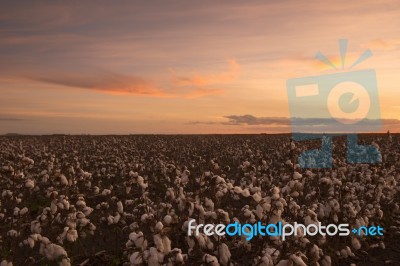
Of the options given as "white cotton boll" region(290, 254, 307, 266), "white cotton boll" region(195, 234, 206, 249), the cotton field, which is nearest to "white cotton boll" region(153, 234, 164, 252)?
the cotton field

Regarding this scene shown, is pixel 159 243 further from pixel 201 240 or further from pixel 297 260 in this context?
pixel 297 260

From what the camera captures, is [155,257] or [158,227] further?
[158,227]

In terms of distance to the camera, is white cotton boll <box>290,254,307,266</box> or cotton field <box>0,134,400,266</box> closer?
white cotton boll <box>290,254,307,266</box>

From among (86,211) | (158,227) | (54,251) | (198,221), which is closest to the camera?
(158,227)

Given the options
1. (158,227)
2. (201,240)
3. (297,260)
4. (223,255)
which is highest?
(158,227)

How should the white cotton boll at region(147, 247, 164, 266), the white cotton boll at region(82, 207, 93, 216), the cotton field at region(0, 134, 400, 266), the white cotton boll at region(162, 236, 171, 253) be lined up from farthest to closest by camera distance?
1. the white cotton boll at region(82, 207, 93, 216)
2. the cotton field at region(0, 134, 400, 266)
3. the white cotton boll at region(162, 236, 171, 253)
4. the white cotton boll at region(147, 247, 164, 266)

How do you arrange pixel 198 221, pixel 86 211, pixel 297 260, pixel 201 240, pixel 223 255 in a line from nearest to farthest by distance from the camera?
1. pixel 297 260
2. pixel 201 240
3. pixel 223 255
4. pixel 198 221
5. pixel 86 211

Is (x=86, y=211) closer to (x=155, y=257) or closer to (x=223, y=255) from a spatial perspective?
(x=223, y=255)

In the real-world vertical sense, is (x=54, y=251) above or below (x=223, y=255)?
above

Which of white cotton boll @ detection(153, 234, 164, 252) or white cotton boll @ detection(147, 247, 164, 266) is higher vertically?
white cotton boll @ detection(153, 234, 164, 252)

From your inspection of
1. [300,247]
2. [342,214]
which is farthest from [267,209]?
[342,214]

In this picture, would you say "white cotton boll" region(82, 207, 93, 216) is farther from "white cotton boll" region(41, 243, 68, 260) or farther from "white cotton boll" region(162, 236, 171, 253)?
"white cotton boll" region(162, 236, 171, 253)

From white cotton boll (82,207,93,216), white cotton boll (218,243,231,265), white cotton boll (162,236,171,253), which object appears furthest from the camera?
white cotton boll (82,207,93,216)

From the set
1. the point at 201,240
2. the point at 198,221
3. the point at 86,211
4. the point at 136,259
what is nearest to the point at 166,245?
the point at 136,259
